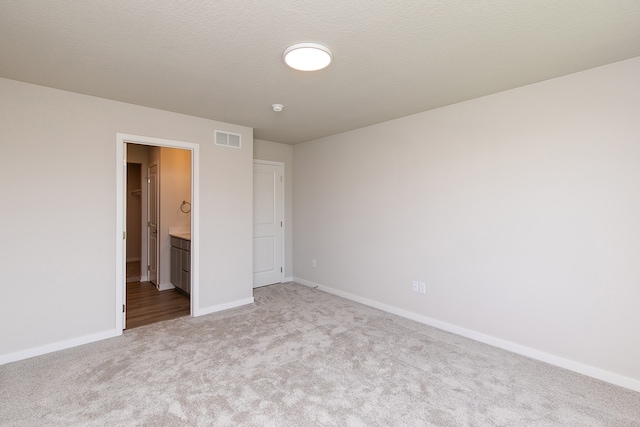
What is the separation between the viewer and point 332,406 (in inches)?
80.7

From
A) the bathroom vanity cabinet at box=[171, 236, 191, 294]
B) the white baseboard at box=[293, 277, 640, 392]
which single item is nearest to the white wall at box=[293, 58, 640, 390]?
the white baseboard at box=[293, 277, 640, 392]

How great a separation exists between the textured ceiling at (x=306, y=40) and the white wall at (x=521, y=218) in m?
0.35

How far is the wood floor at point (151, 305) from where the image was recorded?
12.1ft

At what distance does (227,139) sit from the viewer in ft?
13.2

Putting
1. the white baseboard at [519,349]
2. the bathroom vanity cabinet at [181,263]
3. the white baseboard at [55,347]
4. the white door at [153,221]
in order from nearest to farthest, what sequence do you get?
the white baseboard at [519,349] < the white baseboard at [55,347] < the bathroom vanity cabinet at [181,263] < the white door at [153,221]

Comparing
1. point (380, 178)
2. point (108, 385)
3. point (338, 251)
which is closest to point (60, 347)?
point (108, 385)

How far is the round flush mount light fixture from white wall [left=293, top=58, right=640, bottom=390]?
1.81 meters

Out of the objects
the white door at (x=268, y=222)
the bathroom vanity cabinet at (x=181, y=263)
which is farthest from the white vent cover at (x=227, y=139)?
the bathroom vanity cabinet at (x=181, y=263)

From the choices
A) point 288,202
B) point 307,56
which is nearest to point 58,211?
point 307,56

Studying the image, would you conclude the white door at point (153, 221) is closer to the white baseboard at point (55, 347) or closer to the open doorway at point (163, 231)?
the open doorway at point (163, 231)

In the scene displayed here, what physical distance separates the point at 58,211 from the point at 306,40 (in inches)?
111

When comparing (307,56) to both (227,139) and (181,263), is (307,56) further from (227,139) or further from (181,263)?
(181,263)

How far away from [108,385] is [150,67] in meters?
2.51

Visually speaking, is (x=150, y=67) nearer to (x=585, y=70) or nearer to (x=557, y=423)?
(x=585, y=70)
